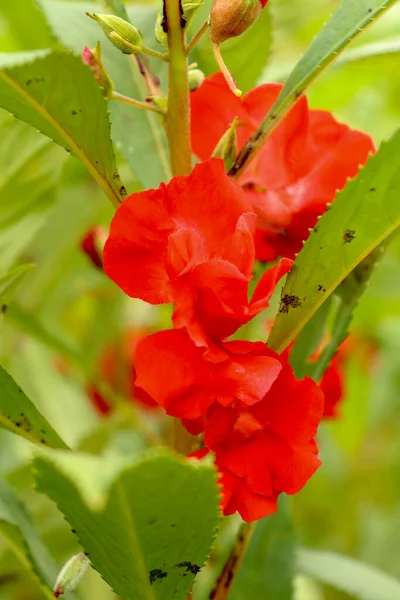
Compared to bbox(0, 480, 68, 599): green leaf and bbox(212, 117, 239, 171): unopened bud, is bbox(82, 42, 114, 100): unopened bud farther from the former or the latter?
bbox(0, 480, 68, 599): green leaf

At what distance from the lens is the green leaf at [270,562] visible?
2.79ft

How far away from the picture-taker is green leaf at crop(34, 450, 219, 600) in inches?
16.2

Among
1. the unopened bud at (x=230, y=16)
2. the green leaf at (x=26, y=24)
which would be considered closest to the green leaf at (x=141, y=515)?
the unopened bud at (x=230, y=16)

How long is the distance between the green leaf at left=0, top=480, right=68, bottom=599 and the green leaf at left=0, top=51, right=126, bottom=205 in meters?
0.30

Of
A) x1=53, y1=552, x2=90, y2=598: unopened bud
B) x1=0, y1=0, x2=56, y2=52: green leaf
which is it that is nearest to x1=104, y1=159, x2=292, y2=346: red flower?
x1=53, y1=552, x2=90, y2=598: unopened bud

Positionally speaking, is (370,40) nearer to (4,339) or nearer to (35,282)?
(35,282)

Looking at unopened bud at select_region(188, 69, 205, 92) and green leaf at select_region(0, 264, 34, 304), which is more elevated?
unopened bud at select_region(188, 69, 205, 92)

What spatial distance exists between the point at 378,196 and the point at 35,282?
0.86m

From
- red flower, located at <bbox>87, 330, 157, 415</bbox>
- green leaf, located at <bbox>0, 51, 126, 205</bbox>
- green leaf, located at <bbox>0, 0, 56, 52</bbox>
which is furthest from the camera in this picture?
red flower, located at <bbox>87, 330, 157, 415</bbox>

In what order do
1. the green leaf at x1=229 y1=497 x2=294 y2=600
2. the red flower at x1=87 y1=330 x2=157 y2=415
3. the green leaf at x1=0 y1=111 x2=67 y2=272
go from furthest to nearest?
1. the red flower at x1=87 y1=330 x2=157 y2=415
2. the green leaf at x1=0 y1=111 x2=67 y2=272
3. the green leaf at x1=229 y1=497 x2=294 y2=600

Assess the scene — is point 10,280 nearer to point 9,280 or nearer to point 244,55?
point 9,280

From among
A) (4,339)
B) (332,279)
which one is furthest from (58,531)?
(332,279)

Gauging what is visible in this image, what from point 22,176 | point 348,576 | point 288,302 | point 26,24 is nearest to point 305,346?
point 288,302

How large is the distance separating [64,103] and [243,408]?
255 mm
